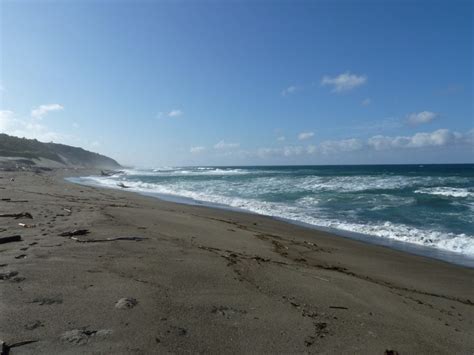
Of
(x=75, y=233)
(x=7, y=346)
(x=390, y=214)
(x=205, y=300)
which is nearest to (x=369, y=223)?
(x=390, y=214)

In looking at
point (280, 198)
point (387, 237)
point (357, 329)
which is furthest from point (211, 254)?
point (280, 198)

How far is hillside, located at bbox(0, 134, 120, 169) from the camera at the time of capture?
176ft

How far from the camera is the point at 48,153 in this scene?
232ft

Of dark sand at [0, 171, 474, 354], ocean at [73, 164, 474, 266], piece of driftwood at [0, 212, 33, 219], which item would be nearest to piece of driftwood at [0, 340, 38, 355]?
dark sand at [0, 171, 474, 354]

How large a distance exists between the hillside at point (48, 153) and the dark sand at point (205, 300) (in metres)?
52.2

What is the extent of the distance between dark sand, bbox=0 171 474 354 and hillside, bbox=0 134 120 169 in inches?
2057

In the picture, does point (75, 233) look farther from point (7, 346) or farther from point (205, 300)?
point (7, 346)

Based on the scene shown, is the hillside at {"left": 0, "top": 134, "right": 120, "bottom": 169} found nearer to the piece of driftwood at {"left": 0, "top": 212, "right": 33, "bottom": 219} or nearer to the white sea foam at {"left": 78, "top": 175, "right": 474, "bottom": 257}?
the white sea foam at {"left": 78, "top": 175, "right": 474, "bottom": 257}

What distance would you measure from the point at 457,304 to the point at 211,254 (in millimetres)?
3986

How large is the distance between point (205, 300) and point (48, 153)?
7975cm

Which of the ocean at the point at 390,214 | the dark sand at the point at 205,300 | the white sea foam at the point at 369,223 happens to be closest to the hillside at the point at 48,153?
the ocean at the point at 390,214

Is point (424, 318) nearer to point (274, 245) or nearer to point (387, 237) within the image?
point (274, 245)

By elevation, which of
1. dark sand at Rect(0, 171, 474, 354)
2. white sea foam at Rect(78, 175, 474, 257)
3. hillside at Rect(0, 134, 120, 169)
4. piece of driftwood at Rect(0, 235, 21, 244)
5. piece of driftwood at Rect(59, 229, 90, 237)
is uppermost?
hillside at Rect(0, 134, 120, 169)

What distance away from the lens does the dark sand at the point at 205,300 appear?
2.72m
